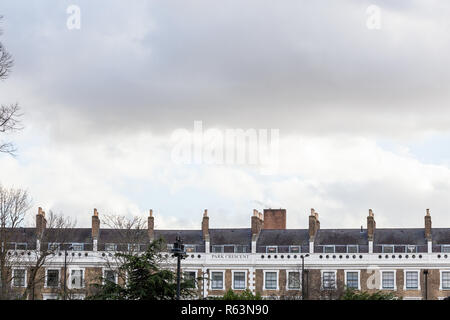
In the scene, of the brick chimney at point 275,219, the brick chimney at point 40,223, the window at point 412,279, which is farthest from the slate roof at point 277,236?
the window at point 412,279

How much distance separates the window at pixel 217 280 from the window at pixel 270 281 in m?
4.78

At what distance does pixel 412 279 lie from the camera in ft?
335

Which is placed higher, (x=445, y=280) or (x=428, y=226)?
(x=428, y=226)

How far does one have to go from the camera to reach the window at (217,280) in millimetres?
105188

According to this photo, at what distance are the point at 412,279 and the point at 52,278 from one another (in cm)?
3795

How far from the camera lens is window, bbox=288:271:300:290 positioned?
102344mm

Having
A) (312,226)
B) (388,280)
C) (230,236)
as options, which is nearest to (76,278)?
(230,236)

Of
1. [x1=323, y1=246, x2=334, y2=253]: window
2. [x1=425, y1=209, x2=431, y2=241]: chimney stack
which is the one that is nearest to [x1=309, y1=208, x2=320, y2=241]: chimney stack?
[x1=323, y1=246, x2=334, y2=253]: window

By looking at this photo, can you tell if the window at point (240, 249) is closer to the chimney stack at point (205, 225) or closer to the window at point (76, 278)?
the chimney stack at point (205, 225)

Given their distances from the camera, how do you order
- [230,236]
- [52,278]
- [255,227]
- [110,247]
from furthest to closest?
[230,236] → [255,227] → [110,247] → [52,278]

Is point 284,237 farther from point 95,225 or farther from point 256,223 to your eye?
point 95,225

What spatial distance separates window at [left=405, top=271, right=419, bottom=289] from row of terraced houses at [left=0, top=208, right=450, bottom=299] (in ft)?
0.34
